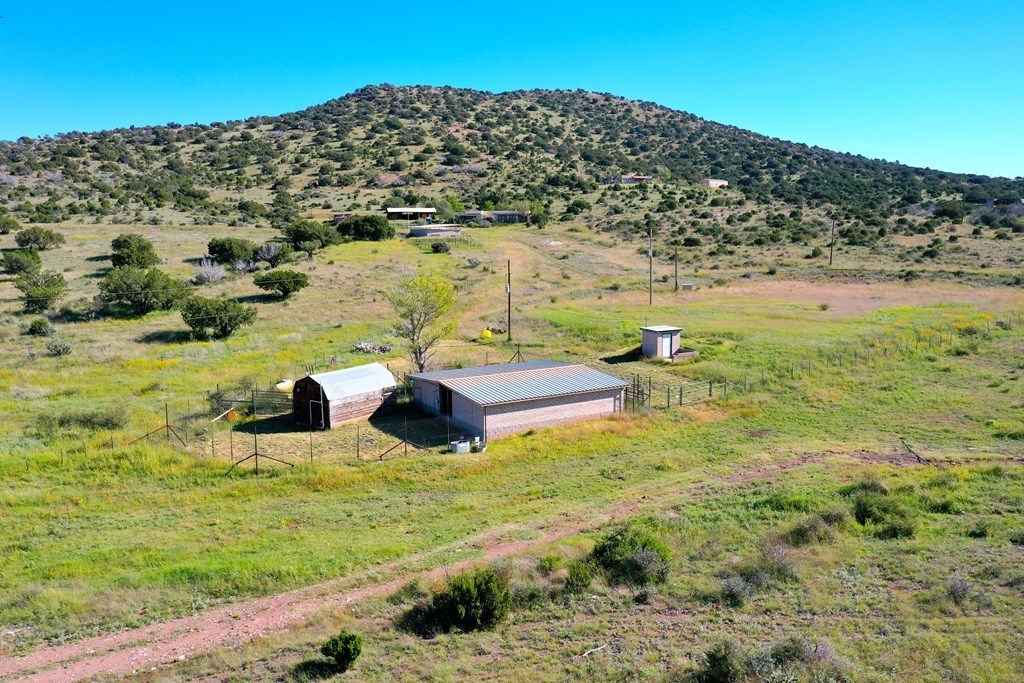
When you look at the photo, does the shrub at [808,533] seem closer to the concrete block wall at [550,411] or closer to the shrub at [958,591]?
the shrub at [958,591]

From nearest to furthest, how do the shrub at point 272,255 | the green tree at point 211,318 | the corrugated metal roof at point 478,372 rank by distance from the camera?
1. the corrugated metal roof at point 478,372
2. the green tree at point 211,318
3. the shrub at point 272,255

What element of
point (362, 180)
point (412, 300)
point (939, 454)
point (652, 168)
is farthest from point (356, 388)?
point (652, 168)

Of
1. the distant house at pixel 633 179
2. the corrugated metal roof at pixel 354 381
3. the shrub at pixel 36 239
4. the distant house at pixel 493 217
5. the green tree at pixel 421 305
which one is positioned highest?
the distant house at pixel 633 179

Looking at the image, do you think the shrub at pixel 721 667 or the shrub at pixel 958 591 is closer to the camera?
the shrub at pixel 721 667

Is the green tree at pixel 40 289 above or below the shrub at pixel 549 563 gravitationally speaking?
above

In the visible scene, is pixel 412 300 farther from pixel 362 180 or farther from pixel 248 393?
pixel 362 180

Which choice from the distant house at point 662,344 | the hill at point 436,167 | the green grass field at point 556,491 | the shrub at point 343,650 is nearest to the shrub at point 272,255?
the green grass field at point 556,491

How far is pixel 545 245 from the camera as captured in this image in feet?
285

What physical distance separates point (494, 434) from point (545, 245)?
198 ft

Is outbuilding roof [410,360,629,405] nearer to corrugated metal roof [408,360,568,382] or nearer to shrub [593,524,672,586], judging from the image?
corrugated metal roof [408,360,568,382]

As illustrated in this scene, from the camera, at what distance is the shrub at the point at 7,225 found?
69819 millimetres

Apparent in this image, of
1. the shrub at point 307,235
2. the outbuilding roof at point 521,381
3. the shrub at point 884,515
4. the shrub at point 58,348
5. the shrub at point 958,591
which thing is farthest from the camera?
the shrub at point 307,235

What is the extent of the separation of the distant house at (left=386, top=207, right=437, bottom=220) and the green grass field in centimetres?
5135

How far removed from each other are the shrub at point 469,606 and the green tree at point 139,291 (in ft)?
142
